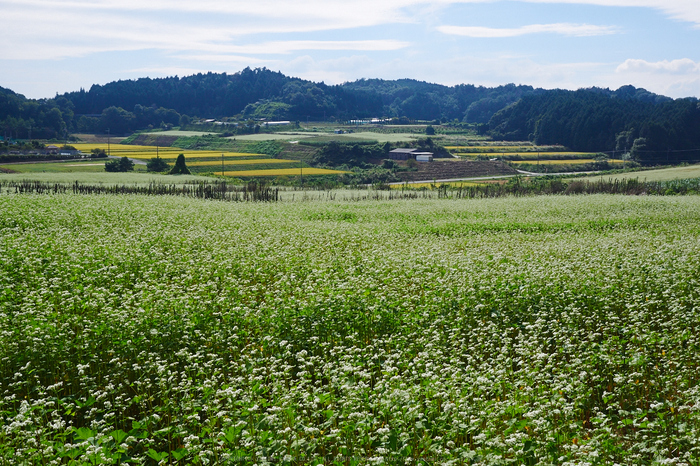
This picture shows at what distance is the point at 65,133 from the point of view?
132 m

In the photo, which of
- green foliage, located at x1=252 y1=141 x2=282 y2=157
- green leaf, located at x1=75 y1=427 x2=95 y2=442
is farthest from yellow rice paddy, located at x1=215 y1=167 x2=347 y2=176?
green leaf, located at x1=75 y1=427 x2=95 y2=442

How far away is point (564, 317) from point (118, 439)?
7954 mm

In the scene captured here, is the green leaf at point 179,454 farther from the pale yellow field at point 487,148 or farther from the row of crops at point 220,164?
the pale yellow field at point 487,148

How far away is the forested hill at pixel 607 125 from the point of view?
105625 millimetres

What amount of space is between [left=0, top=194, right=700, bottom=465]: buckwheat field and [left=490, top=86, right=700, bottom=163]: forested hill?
324 feet

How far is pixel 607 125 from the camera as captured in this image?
402 feet

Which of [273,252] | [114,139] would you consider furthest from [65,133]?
[273,252]

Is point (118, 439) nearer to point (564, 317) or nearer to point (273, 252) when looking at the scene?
point (564, 317)

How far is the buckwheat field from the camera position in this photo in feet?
19.9

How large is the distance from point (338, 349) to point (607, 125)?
12967 cm

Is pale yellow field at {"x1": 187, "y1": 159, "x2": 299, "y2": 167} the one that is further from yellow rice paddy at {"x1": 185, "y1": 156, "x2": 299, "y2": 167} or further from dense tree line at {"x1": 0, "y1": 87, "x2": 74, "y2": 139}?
dense tree line at {"x1": 0, "y1": 87, "x2": 74, "y2": 139}

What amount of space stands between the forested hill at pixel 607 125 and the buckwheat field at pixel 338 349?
9865 cm

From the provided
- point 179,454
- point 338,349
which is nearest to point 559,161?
point 338,349

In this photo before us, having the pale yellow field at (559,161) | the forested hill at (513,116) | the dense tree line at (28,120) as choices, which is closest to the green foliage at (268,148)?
the pale yellow field at (559,161)
